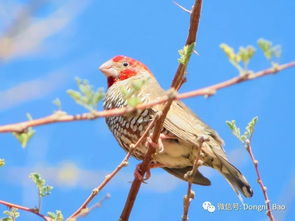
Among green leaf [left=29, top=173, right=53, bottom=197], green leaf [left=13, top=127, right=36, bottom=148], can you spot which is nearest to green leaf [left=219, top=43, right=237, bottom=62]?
green leaf [left=13, top=127, right=36, bottom=148]

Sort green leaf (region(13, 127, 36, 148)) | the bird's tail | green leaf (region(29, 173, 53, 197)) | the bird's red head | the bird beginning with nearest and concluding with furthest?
green leaf (region(13, 127, 36, 148)) → green leaf (region(29, 173, 53, 197)) → the bird's tail → the bird → the bird's red head

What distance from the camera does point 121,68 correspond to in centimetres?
646

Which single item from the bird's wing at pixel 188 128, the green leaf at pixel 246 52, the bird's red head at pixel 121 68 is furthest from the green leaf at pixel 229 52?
the bird's red head at pixel 121 68

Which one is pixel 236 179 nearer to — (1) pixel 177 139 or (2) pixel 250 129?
(1) pixel 177 139

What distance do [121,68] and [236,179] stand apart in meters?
2.27

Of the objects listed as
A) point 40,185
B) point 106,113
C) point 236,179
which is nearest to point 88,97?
point 106,113

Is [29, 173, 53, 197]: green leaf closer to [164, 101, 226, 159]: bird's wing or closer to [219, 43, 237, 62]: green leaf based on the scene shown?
[219, 43, 237, 62]: green leaf

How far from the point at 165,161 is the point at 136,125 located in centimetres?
43

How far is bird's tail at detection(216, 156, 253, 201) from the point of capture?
→ 4641 mm

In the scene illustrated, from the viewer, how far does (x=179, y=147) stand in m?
5.16

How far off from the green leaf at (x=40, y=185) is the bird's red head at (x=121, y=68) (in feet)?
11.9

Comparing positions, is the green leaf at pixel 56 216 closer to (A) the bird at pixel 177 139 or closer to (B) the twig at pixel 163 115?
(B) the twig at pixel 163 115

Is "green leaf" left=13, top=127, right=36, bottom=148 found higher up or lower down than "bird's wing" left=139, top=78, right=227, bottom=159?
lower down

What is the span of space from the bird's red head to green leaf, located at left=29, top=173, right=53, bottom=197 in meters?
3.61
